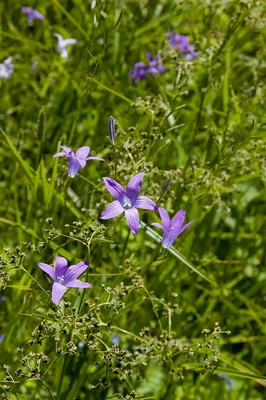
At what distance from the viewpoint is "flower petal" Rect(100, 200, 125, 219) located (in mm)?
1693

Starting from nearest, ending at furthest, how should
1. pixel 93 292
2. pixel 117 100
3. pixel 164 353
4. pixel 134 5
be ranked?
1. pixel 164 353
2. pixel 93 292
3. pixel 117 100
4. pixel 134 5

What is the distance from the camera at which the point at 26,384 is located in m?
2.66

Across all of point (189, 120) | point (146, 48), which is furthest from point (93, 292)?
point (146, 48)

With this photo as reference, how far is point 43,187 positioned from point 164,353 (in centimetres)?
79

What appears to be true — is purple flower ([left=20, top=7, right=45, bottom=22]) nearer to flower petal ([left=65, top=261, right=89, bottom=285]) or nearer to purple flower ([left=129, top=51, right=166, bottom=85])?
purple flower ([left=129, top=51, right=166, bottom=85])

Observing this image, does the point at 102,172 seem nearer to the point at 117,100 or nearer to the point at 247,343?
the point at 117,100

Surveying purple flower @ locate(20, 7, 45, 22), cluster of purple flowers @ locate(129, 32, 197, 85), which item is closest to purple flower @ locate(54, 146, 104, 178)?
cluster of purple flowers @ locate(129, 32, 197, 85)

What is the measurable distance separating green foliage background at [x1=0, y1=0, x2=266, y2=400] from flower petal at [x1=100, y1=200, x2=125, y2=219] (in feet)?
0.38

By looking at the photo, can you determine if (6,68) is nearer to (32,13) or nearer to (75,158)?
(32,13)

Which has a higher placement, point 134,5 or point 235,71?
point 134,5

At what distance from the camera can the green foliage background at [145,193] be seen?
2285 mm

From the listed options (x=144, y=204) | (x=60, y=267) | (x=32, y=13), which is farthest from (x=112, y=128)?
(x=32, y=13)

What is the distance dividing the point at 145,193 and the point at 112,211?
0.61 m

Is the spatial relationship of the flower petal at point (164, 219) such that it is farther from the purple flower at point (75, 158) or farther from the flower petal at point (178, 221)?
the purple flower at point (75, 158)
